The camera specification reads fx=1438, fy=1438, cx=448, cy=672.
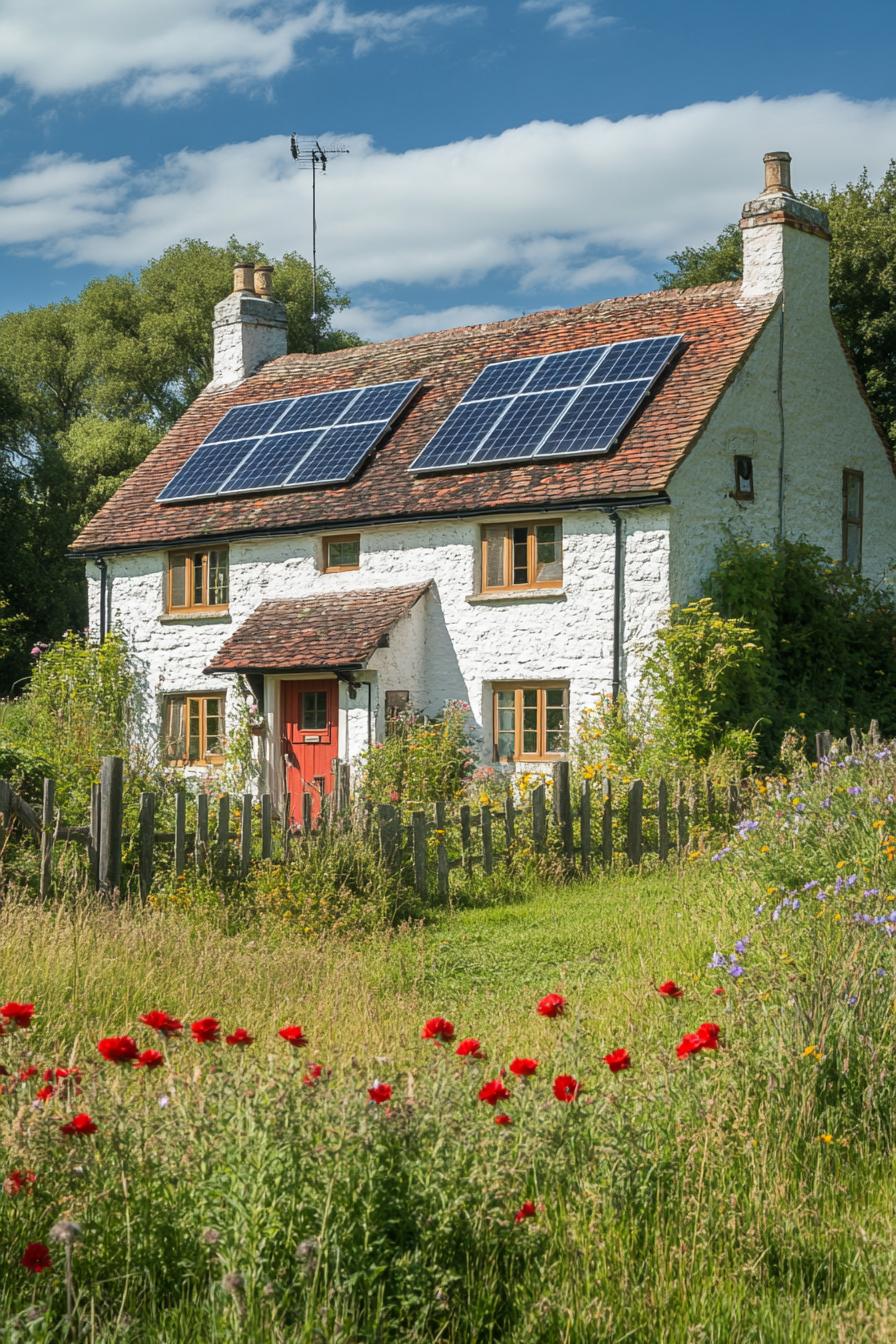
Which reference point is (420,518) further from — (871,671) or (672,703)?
(871,671)

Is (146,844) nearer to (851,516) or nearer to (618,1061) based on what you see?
(618,1061)

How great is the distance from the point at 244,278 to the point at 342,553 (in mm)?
8666

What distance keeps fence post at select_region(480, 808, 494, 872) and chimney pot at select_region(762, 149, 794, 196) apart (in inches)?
492

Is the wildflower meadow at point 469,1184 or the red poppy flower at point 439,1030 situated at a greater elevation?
the red poppy flower at point 439,1030

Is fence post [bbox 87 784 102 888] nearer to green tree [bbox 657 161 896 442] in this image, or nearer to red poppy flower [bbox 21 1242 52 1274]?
red poppy flower [bbox 21 1242 52 1274]

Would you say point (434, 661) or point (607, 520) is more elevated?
point (607, 520)

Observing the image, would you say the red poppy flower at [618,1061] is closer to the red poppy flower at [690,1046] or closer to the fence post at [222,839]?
the red poppy flower at [690,1046]

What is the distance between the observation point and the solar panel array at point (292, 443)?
2345 centimetres

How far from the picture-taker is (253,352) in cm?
2908

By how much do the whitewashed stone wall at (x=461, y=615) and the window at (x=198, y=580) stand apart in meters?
0.38

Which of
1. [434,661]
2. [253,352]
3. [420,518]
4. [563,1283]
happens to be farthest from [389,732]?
[563,1283]

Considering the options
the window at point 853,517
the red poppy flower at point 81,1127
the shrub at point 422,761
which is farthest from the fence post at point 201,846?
the window at point 853,517

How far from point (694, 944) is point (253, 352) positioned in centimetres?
2221

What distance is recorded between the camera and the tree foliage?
39.7 meters
